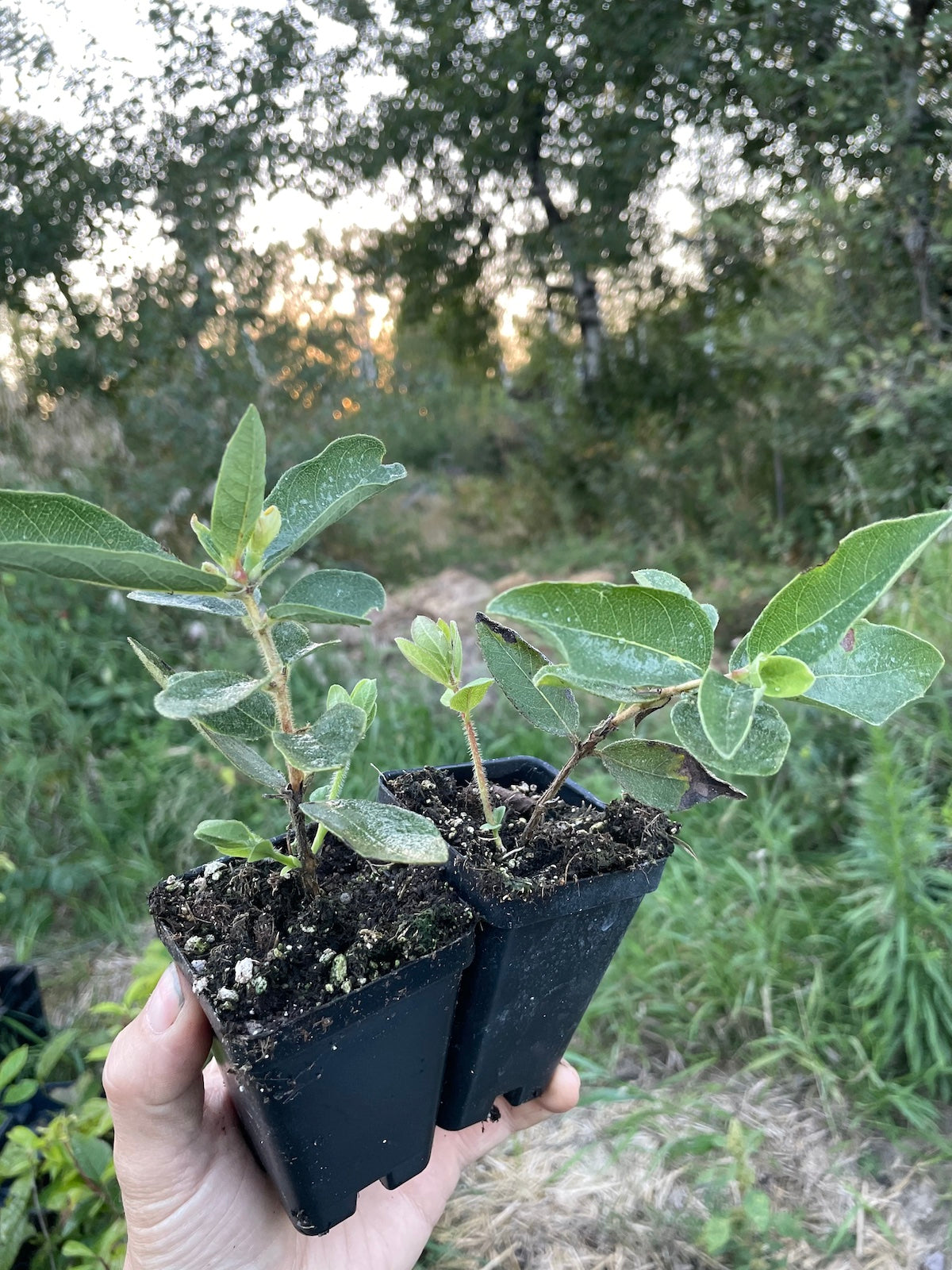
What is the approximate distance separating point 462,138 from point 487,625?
4333 mm

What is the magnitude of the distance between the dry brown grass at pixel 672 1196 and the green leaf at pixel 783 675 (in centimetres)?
126

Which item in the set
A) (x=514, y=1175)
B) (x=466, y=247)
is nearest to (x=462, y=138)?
(x=466, y=247)

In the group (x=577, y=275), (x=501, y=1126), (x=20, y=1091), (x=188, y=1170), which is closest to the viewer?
(x=188, y=1170)

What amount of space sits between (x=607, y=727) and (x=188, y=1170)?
1.86 feet

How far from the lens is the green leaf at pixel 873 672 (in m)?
0.45

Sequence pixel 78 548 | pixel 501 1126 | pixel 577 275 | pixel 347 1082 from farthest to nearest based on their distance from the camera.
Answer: pixel 577 275 → pixel 501 1126 → pixel 347 1082 → pixel 78 548

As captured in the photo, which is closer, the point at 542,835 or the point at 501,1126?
the point at 542,835

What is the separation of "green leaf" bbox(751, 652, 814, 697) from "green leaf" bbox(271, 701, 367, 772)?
227 millimetres

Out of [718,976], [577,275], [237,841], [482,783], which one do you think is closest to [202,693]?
[237,841]

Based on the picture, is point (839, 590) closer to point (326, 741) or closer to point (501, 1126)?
point (326, 741)

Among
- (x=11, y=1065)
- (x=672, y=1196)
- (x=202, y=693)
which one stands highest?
(x=202, y=693)

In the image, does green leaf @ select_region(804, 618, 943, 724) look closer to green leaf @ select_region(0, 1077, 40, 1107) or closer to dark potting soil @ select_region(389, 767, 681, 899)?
dark potting soil @ select_region(389, 767, 681, 899)

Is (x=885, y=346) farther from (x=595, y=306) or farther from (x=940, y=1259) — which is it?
(x=940, y=1259)

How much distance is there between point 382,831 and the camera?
0.48 m
